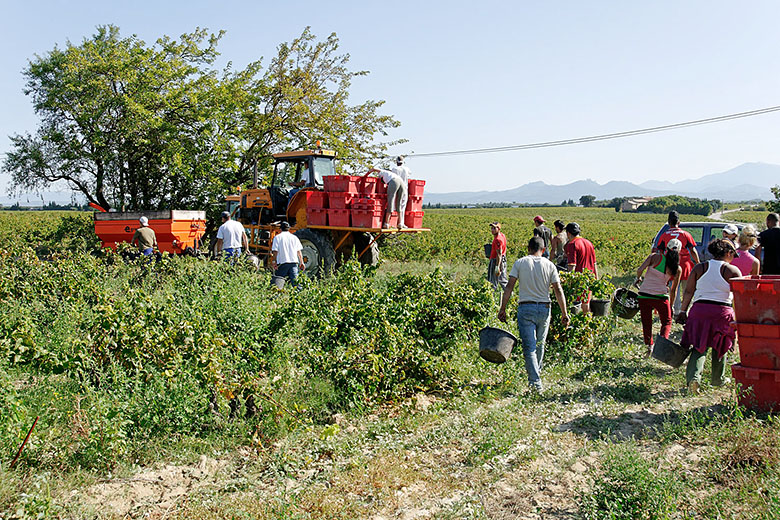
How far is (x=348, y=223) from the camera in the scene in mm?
11422

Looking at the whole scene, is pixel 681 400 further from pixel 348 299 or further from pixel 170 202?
pixel 170 202

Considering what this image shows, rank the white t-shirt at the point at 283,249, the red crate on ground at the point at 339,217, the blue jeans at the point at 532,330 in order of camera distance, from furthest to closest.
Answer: the red crate on ground at the point at 339,217
the white t-shirt at the point at 283,249
the blue jeans at the point at 532,330

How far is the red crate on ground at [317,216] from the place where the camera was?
38.3ft

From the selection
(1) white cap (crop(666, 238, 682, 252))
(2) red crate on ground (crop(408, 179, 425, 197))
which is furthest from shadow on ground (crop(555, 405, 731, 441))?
(2) red crate on ground (crop(408, 179, 425, 197))

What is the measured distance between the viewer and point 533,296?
609 cm

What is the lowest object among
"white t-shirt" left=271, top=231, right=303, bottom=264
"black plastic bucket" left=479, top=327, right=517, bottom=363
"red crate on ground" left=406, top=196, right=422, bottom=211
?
"black plastic bucket" left=479, top=327, right=517, bottom=363

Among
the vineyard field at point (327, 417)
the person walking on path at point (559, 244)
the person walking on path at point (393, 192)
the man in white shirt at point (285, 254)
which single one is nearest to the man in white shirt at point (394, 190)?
the person walking on path at point (393, 192)

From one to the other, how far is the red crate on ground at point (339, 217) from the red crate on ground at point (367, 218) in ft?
0.49

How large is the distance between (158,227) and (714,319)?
41.0ft

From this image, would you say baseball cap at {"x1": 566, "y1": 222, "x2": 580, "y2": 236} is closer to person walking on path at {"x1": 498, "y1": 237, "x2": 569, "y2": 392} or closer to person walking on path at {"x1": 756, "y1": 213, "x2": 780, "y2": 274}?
person walking on path at {"x1": 498, "y1": 237, "x2": 569, "y2": 392}

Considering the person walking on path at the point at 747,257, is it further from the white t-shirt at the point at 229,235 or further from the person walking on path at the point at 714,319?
the white t-shirt at the point at 229,235

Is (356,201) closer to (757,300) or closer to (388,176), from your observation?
(388,176)

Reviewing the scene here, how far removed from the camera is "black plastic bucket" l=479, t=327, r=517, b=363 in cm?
598

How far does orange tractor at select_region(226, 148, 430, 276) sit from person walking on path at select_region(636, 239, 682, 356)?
5.25 meters
